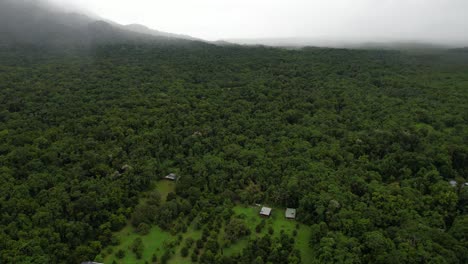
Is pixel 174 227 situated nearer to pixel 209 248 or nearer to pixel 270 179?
pixel 209 248

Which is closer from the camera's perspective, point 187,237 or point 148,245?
point 148,245

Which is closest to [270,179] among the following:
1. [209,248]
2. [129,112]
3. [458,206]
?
[209,248]

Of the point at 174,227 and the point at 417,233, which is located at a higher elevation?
the point at 417,233

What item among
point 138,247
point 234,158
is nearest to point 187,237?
point 138,247

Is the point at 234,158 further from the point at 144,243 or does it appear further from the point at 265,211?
the point at 144,243

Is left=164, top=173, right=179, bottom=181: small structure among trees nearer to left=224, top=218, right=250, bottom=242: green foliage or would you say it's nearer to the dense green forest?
the dense green forest

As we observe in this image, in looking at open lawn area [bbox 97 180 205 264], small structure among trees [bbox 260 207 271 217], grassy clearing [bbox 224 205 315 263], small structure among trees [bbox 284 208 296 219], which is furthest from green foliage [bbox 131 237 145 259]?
small structure among trees [bbox 284 208 296 219]

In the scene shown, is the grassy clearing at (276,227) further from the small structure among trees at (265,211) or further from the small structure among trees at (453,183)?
the small structure among trees at (453,183)

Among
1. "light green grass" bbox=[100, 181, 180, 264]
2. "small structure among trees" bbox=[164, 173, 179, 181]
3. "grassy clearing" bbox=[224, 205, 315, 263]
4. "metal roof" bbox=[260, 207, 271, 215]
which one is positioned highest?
"metal roof" bbox=[260, 207, 271, 215]
